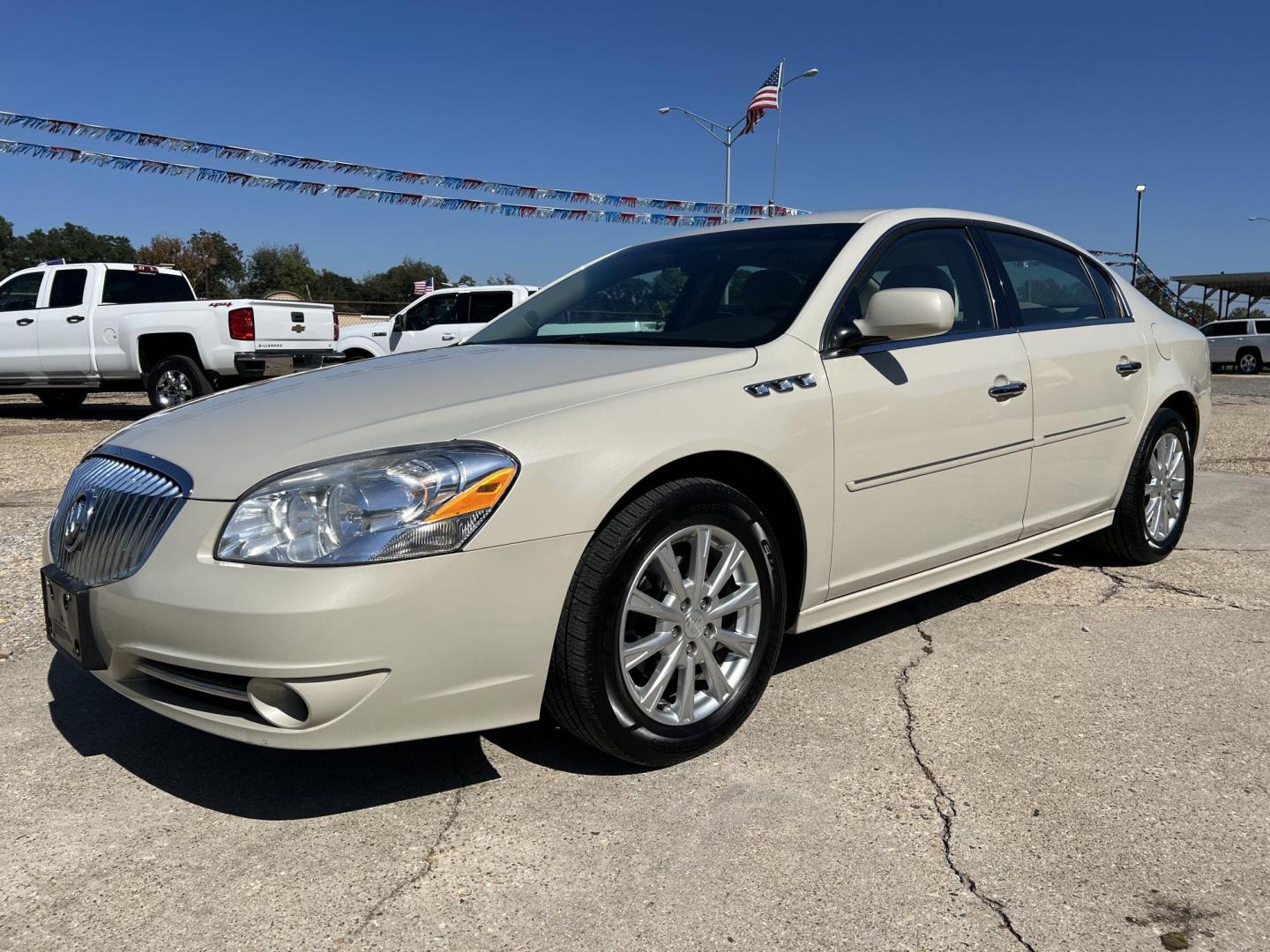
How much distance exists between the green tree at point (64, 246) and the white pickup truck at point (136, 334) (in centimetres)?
6371

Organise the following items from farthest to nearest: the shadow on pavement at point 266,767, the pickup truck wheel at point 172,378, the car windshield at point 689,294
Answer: the pickup truck wheel at point 172,378, the car windshield at point 689,294, the shadow on pavement at point 266,767

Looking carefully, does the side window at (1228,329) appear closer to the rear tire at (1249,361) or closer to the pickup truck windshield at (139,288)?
the rear tire at (1249,361)

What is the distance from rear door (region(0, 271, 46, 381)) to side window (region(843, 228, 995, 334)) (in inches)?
470

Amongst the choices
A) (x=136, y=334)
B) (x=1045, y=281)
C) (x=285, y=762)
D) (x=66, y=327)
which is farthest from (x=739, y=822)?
(x=66, y=327)

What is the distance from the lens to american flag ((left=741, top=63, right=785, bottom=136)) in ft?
75.4

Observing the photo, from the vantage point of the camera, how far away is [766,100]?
23.1 meters

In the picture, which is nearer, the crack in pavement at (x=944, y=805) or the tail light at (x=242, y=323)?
the crack in pavement at (x=944, y=805)

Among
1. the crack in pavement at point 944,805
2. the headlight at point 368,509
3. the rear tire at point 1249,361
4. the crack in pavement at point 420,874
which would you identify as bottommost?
the crack in pavement at point 420,874

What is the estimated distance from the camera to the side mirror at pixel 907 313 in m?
3.04

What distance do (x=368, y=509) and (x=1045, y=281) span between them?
3.11m

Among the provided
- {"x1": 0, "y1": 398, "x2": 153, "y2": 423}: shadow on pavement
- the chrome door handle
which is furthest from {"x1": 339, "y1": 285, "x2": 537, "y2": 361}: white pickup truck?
the chrome door handle

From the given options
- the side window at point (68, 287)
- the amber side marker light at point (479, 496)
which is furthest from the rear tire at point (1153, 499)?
the side window at point (68, 287)

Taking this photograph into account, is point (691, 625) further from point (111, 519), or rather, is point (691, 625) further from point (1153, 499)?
point (1153, 499)

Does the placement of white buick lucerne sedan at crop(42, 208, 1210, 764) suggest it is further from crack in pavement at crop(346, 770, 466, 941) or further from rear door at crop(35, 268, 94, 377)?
rear door at crop(35, 268, 94, 377)
